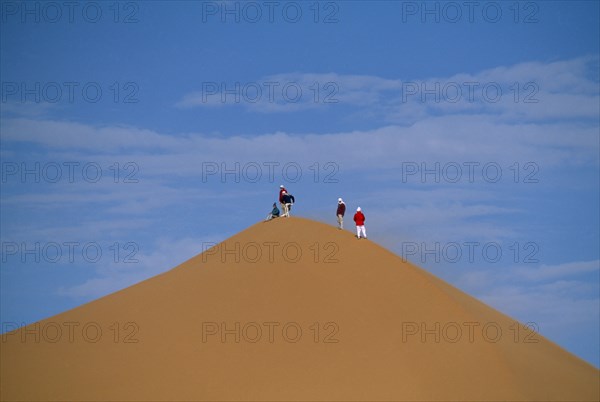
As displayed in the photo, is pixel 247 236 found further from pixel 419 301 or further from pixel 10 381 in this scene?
pixel 10 381

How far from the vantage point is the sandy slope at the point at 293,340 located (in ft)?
122

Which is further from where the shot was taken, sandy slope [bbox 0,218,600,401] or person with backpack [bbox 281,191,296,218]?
person with backpack [bbox 281,191,296,218]

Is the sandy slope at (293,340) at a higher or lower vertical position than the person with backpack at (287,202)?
lower

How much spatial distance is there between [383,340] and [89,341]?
14.6m

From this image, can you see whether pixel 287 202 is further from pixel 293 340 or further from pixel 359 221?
pixel 293 340

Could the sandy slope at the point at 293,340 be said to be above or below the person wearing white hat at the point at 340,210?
below

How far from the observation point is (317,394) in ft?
118

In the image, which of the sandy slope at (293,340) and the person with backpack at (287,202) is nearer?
the sandy slope at (293,340)

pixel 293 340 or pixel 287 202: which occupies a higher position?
pixel 287 202

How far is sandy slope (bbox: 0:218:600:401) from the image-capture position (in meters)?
37.2

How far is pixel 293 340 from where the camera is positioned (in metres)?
40.1

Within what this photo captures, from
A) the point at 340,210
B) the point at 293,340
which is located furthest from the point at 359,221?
the point at 293,340

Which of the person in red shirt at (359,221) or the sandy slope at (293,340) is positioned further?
the person in red shirt at (359,221)

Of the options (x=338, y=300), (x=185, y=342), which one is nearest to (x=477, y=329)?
(x=338, y=300)
